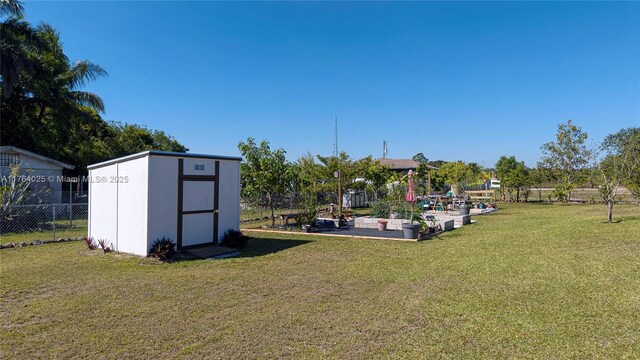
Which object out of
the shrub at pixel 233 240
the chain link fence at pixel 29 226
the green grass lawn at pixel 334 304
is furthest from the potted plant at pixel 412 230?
the chain link fence at pixel 29 226

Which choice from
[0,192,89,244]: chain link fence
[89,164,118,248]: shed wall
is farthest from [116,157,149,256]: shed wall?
[0,192,89,244]: chain link fence

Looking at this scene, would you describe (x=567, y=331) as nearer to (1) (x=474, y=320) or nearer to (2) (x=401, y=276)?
(1) (x=474, y=320)

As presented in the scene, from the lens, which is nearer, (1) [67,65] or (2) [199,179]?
(2) [199,179]

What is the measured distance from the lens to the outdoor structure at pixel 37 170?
56.1ft

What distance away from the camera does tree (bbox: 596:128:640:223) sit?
12.3m

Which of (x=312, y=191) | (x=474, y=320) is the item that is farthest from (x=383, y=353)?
(x=312, y=191)

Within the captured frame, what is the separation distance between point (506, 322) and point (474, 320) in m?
0.35

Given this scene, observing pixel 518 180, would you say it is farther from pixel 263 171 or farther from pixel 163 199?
pixel 163 199

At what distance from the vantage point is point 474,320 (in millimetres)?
4426

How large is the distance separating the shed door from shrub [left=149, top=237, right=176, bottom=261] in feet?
2.15

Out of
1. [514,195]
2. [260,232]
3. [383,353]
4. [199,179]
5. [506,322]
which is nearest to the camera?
[383,353]

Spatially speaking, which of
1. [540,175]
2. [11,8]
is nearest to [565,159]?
[540,175]

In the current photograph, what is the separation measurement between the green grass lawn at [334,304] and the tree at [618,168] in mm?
4460

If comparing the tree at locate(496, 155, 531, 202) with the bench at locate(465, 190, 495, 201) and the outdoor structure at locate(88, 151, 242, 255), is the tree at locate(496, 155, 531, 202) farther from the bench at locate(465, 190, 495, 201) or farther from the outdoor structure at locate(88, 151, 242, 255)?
the outdoor structure at locate(88, 151, 242, 255)
